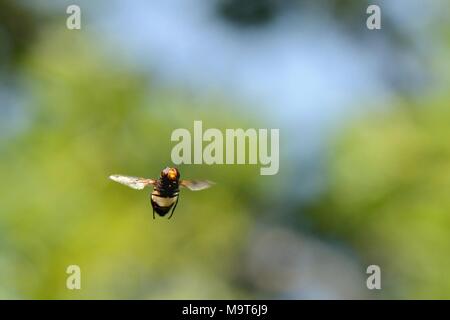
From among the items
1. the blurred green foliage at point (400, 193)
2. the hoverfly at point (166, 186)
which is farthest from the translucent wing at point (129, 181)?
the blurred green foliage at point (400, 193)

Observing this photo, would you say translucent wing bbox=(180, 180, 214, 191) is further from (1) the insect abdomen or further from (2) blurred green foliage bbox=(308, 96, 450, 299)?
(2) blurred green foliage bbox=(308, 96, 450, 299)

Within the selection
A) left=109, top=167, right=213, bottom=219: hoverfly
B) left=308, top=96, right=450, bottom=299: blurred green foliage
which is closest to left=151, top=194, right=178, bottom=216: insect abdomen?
left=109, top=167, right=213, bottom=219: hoverfly

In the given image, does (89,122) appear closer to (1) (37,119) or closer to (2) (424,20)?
(1) (37,119)

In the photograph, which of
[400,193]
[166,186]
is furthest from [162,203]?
[400,193]

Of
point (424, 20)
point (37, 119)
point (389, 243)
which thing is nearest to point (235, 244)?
point (389, 243)

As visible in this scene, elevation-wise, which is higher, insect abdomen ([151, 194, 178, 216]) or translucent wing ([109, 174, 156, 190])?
translucent wing ([109, 174, 156, 190])
